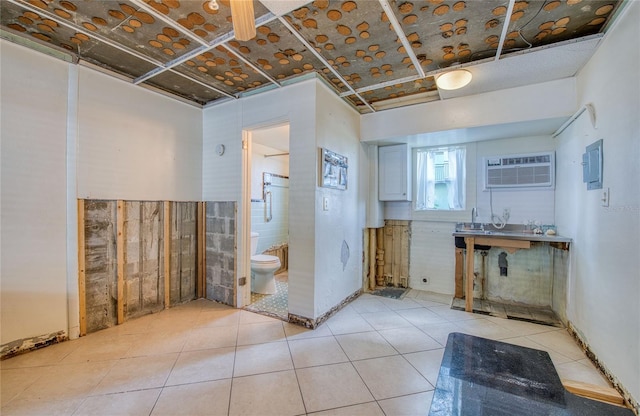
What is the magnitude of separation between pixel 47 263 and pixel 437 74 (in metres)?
3.74

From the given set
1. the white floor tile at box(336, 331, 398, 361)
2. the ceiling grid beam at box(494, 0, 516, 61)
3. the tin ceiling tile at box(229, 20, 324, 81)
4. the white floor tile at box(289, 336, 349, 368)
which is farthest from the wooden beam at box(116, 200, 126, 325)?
the ceiling grid beam at box(494, 0, 516, 61)

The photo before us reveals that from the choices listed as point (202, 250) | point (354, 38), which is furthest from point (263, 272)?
point (354, 38)

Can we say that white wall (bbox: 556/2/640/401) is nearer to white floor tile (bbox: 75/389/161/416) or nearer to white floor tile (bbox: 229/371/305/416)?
white floor tile (bbox: 229/371/305/416)

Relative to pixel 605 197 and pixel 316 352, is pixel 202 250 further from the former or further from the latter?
pixel 605 197

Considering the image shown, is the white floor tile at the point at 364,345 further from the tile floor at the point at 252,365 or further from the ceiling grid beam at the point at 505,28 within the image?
the ceiling grid beam at the point at 505,28

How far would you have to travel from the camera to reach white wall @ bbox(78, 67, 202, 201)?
2.39 meters

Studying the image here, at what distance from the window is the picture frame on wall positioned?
4.25ft

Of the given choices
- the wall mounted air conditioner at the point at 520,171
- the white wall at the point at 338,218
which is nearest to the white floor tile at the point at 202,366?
the white wall at the point at 338,218

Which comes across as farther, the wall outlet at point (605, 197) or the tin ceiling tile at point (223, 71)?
the tin ceiling tile at point (223, 71)

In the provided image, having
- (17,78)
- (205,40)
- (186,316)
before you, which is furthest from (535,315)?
(17,78)

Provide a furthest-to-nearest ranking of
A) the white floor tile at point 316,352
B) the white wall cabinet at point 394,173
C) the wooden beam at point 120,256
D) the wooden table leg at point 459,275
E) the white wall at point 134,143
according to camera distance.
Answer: the white wall cabinet at point 394,173, the wooden table leg at point 459,275, the wooden beam at point 120,256, the white wall at point 134,143, the white floor tile at point 316,352

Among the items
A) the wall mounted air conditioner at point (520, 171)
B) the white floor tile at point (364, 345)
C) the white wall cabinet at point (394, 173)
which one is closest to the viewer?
the white floor tile at point (364, 345)

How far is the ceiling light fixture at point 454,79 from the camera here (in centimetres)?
228

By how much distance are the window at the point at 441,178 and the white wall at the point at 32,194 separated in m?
3.95
